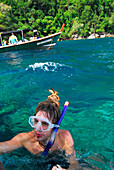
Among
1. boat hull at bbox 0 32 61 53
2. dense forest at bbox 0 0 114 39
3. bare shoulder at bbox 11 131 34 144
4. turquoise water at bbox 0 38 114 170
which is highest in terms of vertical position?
dense forest at bbox 0 0 114 39

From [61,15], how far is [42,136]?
153 feet

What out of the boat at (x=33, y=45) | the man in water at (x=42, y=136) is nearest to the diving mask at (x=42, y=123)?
the man in water at (x=42, y=136)

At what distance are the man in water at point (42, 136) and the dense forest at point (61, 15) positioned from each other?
119ft

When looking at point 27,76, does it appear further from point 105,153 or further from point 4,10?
point 4,10

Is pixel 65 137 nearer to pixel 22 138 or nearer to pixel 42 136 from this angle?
pixel 42 136

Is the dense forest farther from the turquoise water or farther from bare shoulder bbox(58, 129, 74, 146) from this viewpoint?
bare shoulder bbox(58, 129, 74, 146)

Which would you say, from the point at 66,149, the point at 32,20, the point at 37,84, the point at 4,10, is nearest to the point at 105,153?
the point at 66,149

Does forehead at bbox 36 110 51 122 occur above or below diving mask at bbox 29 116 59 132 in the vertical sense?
above

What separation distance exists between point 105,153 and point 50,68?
475 centimetres

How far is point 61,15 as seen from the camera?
142 feet

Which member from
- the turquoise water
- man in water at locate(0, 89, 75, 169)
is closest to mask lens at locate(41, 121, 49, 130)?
man in water at locate(0, 89, 75, 169)

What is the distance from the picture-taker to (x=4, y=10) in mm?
37438

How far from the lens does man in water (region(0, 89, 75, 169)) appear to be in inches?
62.7

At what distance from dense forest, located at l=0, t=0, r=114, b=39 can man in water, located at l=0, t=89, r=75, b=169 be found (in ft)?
119
